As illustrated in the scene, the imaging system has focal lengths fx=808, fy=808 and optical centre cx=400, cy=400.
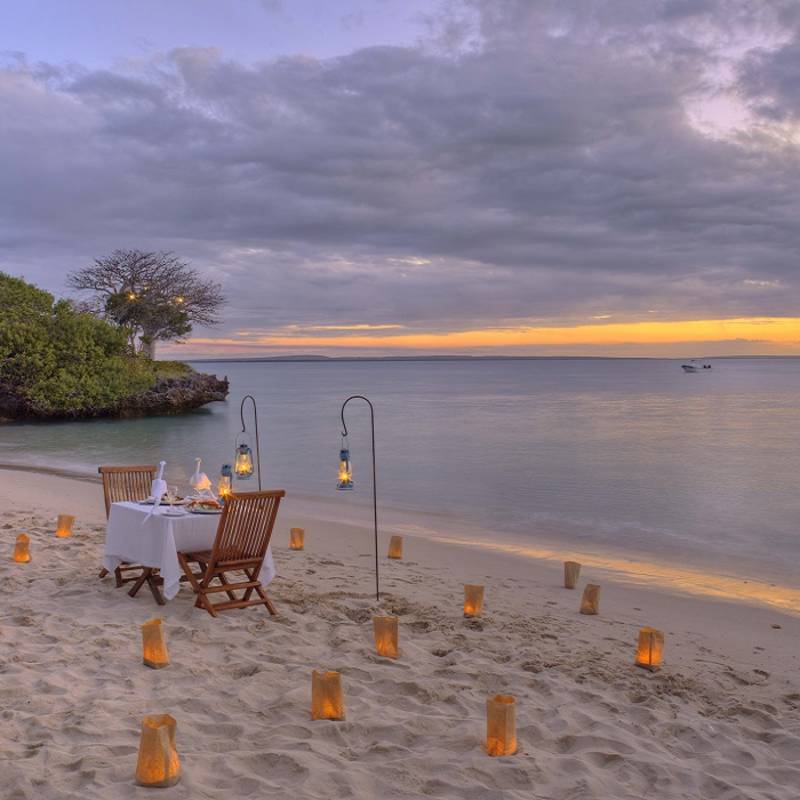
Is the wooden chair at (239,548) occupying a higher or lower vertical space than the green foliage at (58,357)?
lower

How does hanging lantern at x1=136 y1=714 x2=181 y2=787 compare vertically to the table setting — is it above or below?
below

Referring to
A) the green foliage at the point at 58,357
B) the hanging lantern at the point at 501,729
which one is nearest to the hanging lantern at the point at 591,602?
the hanging lantern at the point at 501,729

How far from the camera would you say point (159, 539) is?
6.70 m

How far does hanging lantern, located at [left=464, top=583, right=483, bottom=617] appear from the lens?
6.95 meters

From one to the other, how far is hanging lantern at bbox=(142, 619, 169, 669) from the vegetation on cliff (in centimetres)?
3293

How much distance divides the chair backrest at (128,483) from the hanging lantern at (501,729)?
483cm

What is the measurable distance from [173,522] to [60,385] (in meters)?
31.9

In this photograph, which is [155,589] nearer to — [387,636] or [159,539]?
[159,539]

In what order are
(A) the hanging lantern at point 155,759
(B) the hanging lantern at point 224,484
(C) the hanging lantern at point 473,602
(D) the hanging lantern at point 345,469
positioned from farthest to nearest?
(D) the hanging lantern at point 345,469
(B) the hanging lantern at point 224,484
(C) the hanging lantern at point 473,602
(A) the hanging lantern at point 155,759

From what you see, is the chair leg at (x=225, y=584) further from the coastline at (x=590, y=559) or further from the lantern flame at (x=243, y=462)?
the coastline at (x=590, y=559)

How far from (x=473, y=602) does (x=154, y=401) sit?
116 feet

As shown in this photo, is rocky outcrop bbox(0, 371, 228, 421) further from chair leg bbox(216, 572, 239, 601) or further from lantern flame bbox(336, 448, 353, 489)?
chair leg bbox(216, 572, 239, 601)

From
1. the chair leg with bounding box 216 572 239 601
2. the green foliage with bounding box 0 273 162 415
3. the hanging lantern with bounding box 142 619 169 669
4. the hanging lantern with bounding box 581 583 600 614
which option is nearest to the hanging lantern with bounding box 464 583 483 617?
the hanging lantern with bounding box 581 583 600 614

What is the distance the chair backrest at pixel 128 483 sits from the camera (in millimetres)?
7918
